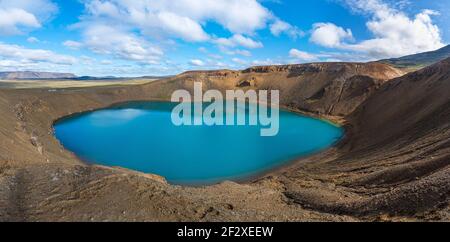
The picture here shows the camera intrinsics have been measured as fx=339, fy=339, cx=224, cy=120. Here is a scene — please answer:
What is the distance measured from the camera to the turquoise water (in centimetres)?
3697

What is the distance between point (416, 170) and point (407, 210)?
8.84 metres

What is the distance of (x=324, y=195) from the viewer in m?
20.4

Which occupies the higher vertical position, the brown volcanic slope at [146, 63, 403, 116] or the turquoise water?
the brown volcanic slope at [146, 63, 403, 116]

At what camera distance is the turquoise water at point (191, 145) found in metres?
37.0

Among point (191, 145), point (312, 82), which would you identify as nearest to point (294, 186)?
point (191, 145)

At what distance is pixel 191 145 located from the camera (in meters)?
49.1

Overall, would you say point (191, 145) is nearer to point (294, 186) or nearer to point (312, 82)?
point (294, 186)

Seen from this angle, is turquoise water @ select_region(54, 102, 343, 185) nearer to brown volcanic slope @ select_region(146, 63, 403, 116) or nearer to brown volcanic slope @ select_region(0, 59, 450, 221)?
brown volcanic slope @ select_region(0, 59, 450, 221)

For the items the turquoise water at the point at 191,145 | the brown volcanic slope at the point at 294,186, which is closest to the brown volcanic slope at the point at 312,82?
the turquoise water at the point at 191,145

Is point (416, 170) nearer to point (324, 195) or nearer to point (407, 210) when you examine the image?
point (324, 195)

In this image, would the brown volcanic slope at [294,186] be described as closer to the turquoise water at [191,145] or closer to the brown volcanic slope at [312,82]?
the turquoise water at [191,145]

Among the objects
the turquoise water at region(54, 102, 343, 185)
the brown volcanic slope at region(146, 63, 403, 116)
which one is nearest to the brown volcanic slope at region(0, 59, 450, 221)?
the turquoise water at region(54, 102, 343, 185)

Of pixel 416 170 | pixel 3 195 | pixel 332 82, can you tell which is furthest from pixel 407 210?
pixel 332 82

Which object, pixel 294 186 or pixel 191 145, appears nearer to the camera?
pixel 294 186
